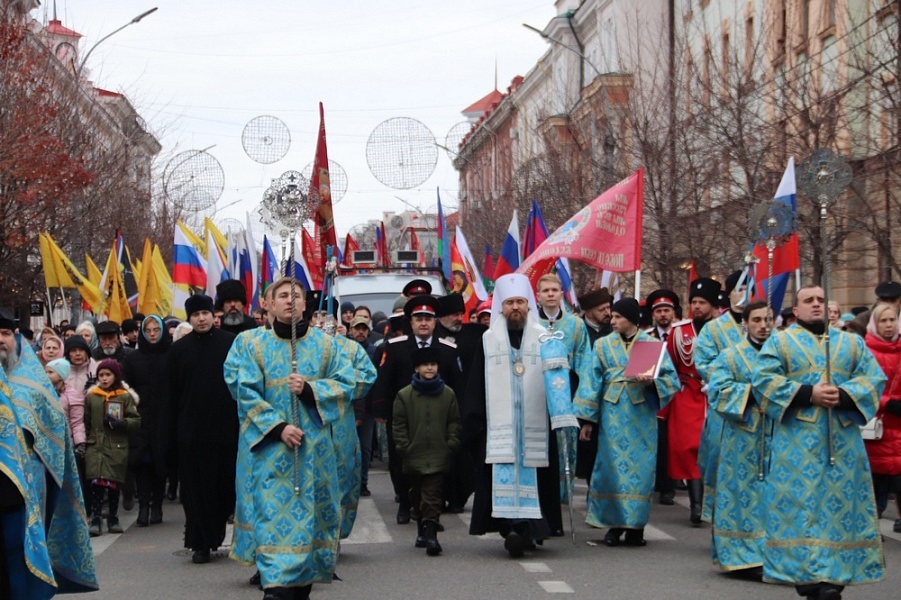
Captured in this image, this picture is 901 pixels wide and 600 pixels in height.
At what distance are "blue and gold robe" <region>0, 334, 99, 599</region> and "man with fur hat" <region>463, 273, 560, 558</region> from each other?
403 centimetres

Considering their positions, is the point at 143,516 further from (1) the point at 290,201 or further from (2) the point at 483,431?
(2) the point at 483,431

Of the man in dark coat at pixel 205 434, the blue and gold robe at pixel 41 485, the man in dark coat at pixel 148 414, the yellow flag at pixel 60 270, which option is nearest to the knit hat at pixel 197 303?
the man in dark coat at pixel 205 434

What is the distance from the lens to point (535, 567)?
10.3 m

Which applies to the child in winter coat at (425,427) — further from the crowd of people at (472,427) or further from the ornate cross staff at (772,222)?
the ornate cross staff at (772,222)

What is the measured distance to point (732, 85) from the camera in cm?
2445

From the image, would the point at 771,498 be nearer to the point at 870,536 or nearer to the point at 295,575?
the point at 870,536

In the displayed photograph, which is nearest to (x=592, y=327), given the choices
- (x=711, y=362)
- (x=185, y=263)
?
(x=711, y=362)

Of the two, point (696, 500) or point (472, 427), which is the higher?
point (472, 427)

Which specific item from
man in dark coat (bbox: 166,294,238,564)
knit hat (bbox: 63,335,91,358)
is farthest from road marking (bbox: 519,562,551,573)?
knit hat (bbox: 63,335,91,358)

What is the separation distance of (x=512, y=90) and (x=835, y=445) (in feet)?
225

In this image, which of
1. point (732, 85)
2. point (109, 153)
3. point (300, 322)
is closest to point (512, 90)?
point (109, 153)

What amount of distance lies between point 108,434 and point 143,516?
2.84 ft

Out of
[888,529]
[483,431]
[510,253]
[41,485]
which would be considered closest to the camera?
[41,485]

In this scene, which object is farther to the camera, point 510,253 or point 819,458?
point 510,253
